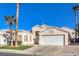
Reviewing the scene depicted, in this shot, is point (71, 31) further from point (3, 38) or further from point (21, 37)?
point (3, 38)

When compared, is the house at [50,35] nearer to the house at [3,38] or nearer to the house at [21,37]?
the house at [21,37]

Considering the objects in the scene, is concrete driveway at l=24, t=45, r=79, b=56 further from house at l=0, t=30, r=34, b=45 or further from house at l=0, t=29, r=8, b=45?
house at l=0, t=29, r=8, b=45

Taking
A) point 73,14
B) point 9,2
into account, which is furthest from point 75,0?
point 9,2

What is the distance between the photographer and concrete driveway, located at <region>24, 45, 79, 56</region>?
2245 cm

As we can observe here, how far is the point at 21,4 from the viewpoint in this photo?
22.5 meters

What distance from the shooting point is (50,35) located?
23094 millimetres

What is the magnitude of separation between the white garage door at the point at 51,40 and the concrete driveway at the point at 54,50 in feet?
0.75

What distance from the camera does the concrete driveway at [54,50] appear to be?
2245 centimetres

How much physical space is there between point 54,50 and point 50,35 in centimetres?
72

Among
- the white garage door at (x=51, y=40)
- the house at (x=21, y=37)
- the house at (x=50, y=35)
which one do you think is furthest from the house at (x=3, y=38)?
the white garage door at (x=51, y=40)

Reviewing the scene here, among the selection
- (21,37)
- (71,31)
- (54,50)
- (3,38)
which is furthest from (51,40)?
(3,38)

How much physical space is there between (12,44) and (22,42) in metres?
0.34

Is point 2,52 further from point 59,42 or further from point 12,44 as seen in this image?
point 59,42

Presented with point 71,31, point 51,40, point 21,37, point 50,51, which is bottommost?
point 50,51
